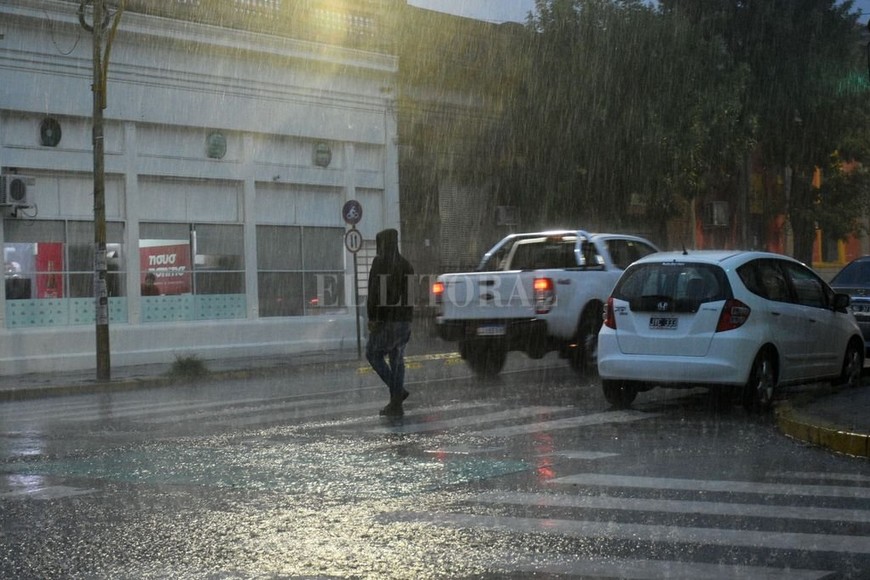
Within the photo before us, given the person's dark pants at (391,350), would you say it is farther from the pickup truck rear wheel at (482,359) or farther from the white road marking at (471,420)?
the pickup truck rear wheel at (482,359)

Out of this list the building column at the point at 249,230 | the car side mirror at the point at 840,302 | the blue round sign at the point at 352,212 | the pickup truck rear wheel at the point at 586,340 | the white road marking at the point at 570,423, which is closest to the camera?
the white road marking at the point at 570,423

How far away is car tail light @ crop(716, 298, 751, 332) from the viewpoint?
11.4 meters

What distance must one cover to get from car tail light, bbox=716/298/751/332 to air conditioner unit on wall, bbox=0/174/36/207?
14512 millimetres

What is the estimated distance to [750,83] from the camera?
33.6 metres

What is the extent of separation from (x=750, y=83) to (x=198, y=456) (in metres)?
27.4

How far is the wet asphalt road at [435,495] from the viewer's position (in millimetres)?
5922

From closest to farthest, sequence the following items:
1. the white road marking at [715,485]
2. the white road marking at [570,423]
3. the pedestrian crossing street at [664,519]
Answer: the pedestrian crossing street at [664,519] < the white road marking at [715,485] < the white road marking at [570,423]

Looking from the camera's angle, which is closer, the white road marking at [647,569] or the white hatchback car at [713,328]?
the white road marking at [647,569]

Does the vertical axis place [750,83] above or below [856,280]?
above

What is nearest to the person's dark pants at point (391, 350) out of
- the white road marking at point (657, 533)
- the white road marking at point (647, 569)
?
the white road marking at point (657, 533)

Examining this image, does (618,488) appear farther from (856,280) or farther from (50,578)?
(856,280)

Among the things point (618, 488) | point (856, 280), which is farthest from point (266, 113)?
point (618, 488)

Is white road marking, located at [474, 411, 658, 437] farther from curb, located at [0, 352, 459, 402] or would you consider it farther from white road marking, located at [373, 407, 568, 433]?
curb, located at [0, 352, 459, 402]

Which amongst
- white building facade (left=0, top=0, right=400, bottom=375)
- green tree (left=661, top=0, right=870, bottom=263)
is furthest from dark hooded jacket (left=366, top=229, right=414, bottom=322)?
green tree (left=661, top=0, right=870, bottom=263)
